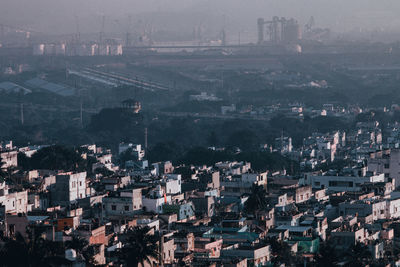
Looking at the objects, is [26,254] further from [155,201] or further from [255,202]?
[255,202]

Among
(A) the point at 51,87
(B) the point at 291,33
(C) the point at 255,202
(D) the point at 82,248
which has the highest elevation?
(D) the point at 82,248

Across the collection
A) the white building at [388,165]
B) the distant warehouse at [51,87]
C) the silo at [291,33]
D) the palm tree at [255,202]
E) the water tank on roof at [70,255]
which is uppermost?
the water tank on roof at [70,255]

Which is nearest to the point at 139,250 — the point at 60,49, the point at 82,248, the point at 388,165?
the point at 82,248

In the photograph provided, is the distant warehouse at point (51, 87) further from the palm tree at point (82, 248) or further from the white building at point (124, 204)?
the palm tree at point (82, 248)

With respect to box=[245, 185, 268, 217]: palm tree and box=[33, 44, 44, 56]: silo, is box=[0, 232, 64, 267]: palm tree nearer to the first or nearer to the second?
box=[245, 185, 268, 217]: palm tree

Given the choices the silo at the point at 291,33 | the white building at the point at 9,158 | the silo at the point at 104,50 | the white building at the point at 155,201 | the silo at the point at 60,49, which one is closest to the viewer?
the white building at the point at 155,201

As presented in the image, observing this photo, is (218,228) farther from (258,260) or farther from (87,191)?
(87,191)

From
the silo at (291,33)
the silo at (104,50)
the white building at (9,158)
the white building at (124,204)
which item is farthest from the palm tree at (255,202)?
the silo at (291,33)

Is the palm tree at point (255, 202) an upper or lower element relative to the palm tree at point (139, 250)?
lower
